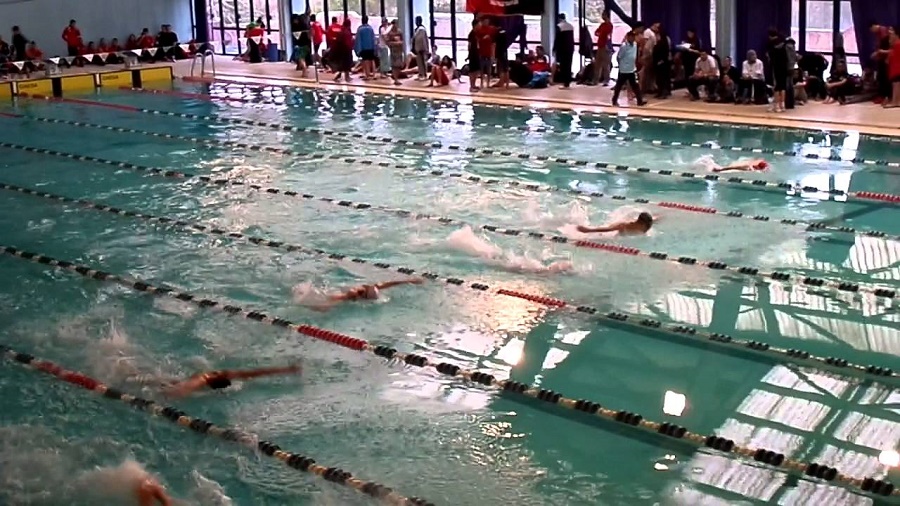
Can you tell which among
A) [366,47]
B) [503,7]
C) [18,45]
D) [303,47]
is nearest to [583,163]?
[503,7]

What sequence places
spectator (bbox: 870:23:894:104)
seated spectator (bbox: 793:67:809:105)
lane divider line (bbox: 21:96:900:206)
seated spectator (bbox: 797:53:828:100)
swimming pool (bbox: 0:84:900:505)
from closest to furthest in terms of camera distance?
swimming pool (bbox: 0:84:900:505) → lane divider line (bbox: 21:96:900:206) → spectator (bbox: 870:23:894:104) → seated spectator (bbox: 793:67:809:105) → seated spectator (bbox: 797:53:828:100)

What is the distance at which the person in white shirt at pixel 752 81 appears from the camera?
1506 cm

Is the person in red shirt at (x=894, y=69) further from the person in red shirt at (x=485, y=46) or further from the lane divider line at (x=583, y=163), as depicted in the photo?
the person in red shirt at (x=485, y=46)

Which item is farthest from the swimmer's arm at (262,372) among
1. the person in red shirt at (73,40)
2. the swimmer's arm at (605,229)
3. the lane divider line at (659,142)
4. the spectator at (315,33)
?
the person in red shirt at (73,40)

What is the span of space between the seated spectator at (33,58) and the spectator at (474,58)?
25.4 ft

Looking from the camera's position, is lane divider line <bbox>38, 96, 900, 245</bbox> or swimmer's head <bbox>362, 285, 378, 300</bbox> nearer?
swimmer's head <bbox>362, 285, 378, 300</bbox>

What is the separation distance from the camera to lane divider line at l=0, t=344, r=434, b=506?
496cm

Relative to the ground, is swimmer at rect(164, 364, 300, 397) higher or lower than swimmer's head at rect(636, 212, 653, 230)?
lower

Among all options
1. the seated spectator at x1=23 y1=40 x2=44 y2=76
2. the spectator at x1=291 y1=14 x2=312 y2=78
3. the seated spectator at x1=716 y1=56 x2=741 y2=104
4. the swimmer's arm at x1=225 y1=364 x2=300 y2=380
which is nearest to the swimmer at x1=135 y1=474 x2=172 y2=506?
the swimmer's arm at x1=225 y1=364 x2=300 y2=380

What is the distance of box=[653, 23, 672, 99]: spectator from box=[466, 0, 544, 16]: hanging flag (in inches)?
102

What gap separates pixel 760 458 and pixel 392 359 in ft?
7.34

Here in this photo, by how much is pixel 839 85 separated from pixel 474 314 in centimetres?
948

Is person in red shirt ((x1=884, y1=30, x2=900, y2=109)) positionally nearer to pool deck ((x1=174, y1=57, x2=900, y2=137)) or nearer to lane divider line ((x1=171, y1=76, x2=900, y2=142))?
pool deck ((x1=174, y1=57, x2=900, y2=137))

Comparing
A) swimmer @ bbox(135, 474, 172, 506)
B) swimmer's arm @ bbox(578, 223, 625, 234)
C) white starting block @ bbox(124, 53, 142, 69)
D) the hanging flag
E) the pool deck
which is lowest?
swimmer @ bbox(135, 474, 172, 506)
